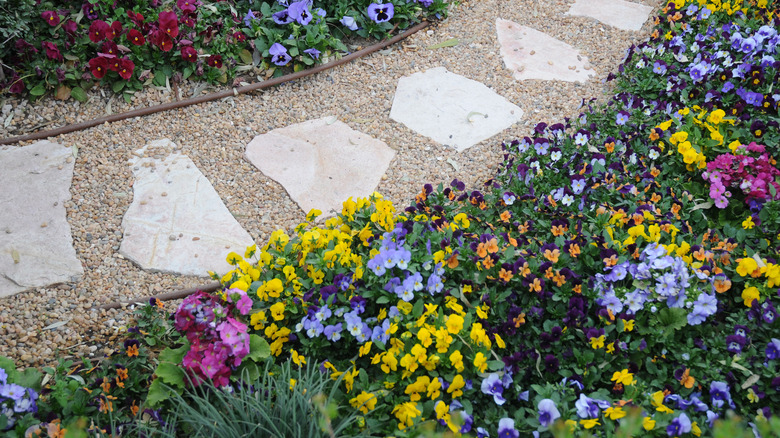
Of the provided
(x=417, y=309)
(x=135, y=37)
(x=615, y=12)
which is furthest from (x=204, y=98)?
(x=615, y=12)

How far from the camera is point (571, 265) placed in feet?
6.76

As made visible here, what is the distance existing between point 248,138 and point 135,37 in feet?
2.66

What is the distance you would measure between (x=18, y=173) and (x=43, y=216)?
13.2 inches

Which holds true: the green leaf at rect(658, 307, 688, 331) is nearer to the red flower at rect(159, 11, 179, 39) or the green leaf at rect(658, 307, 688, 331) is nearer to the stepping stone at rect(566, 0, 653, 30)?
the stepping stone at rect(566, 0, 653, 30)

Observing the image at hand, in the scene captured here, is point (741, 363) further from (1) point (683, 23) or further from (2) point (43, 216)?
(2) point (43, 216)

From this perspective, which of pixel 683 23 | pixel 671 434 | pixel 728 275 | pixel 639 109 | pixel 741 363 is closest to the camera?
pixel 671 434

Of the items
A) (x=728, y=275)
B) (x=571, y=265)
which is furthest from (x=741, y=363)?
(x=571, y=265)

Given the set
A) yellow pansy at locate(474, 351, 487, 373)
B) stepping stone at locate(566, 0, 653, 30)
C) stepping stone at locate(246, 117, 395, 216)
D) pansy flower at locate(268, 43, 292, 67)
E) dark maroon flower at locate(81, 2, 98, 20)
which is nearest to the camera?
yellow pansy at locate(474, 351, 487, 373)

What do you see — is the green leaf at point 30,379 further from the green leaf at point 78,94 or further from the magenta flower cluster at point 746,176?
the magenta flower cluster at point 746,176

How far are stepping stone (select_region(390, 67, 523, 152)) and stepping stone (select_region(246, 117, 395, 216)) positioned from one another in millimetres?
295

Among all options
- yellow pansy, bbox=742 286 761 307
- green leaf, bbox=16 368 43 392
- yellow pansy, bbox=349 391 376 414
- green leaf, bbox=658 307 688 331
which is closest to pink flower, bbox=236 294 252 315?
yellow pansy, bbox=349 391 376 414

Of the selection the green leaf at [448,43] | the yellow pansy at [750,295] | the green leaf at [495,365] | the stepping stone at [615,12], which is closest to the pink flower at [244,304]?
the green leaf at [495,365]

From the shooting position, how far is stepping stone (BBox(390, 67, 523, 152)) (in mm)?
3123

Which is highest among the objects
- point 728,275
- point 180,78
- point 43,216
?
point 728,275
